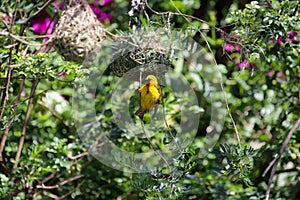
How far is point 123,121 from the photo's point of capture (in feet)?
5.99

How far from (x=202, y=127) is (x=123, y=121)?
36 centimetres

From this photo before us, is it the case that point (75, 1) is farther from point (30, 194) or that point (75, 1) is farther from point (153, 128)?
point (30, 194)

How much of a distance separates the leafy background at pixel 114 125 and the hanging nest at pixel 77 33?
0.15ft

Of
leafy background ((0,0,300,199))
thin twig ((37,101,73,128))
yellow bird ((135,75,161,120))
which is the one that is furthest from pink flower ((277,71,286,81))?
yellow bird ((135,75,161,120))

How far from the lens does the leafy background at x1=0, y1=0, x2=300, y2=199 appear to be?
140 centimetres

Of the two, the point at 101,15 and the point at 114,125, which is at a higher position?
the point at 101,15

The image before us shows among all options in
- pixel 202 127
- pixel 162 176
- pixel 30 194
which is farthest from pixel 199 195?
pixel 162 176

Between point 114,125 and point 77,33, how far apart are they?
440mm

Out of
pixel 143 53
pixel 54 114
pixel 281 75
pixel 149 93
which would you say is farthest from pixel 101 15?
pixel 149 93

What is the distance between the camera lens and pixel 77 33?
4.88 ft

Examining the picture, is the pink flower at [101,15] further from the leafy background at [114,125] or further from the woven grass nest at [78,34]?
the woven grass nest at [78,34]

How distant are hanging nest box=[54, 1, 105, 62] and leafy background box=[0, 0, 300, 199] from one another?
5 cm

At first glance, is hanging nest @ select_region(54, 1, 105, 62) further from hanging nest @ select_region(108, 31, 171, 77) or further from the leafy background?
hanging nest @ select_region(108, 31, 171, 77)

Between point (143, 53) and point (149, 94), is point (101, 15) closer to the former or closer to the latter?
point (143, 53)
